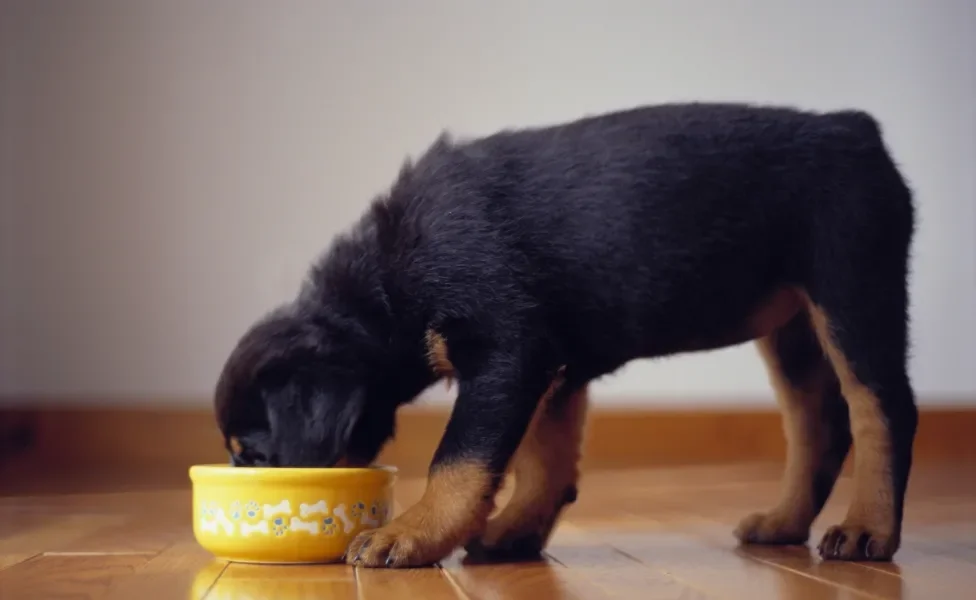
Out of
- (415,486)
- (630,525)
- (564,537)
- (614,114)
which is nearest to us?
(614,114)

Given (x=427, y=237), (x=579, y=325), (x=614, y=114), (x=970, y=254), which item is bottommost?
(x=970, y=254)

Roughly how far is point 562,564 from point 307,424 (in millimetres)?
390

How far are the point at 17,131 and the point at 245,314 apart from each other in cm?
94

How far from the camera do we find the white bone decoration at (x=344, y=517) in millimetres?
1506

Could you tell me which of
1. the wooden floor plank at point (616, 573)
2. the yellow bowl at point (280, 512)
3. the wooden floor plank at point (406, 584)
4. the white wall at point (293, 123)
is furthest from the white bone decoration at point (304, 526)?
the white wall at point (293, 123)

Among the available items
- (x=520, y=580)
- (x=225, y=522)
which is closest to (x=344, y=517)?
(x=225, y=522)

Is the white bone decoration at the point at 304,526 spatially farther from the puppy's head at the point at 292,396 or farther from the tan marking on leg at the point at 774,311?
the tan marking on leg at the point at 774,311

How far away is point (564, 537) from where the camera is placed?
1897 millimetres

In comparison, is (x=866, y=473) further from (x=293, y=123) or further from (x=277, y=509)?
(x=293, y=123)

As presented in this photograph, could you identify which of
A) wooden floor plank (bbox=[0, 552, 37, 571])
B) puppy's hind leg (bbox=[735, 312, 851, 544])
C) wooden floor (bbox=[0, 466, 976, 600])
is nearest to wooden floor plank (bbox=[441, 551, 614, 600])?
wooden floor (bbox=[0, 466, 976, 600])

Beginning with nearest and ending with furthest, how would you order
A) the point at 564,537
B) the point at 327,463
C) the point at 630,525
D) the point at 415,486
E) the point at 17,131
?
the point at 327,463 < the point at 564,537 < the point at 630,525 < the point at 415,486 < the point at 17,131

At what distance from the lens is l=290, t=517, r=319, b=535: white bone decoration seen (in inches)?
58.6

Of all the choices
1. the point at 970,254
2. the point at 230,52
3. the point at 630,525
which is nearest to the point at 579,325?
the point at 630,525

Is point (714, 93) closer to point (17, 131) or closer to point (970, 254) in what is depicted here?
point (970, 254)
